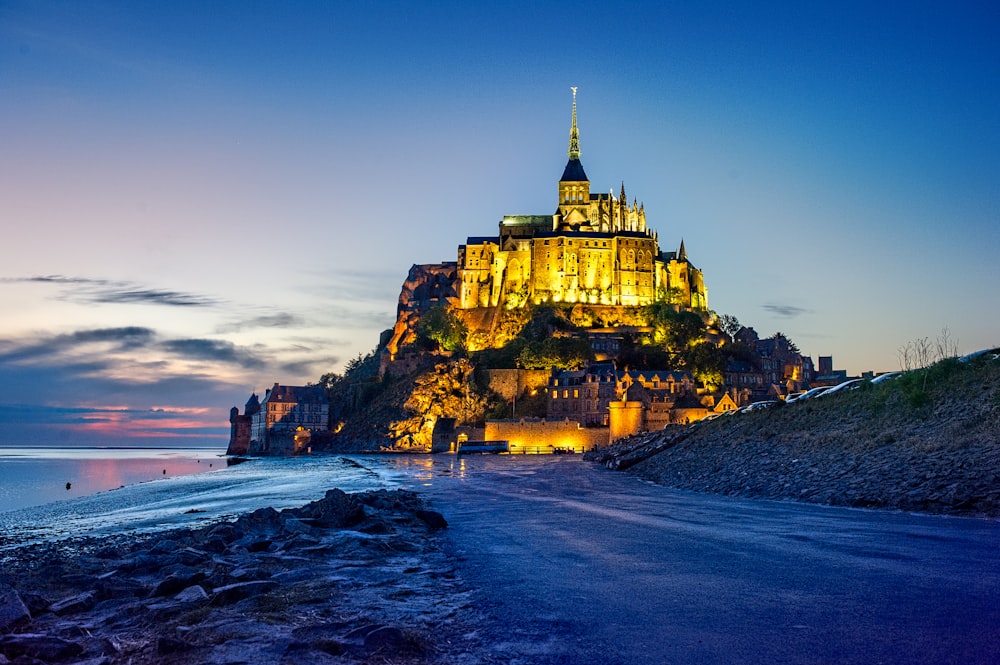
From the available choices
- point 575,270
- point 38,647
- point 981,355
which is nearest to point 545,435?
point 575,270

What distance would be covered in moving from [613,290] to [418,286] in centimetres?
3987

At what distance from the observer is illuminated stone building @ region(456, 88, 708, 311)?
431 feet

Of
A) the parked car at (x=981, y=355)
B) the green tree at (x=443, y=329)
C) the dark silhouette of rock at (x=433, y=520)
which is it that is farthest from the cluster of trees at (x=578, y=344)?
the dark silhouette of rock at (x=433, y=520)

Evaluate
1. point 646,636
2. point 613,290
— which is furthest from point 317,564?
point 613,290

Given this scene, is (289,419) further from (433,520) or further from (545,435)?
(433,520)

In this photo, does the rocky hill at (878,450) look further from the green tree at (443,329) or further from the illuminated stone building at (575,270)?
the illuminated stone building at (575,270)

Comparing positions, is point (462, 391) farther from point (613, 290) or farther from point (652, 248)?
point (652, 248)

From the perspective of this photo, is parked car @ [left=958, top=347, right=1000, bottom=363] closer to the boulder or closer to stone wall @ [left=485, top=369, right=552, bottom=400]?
the boulder

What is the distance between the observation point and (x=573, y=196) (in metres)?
148

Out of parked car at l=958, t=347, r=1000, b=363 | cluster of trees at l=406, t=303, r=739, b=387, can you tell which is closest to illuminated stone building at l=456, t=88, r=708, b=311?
cluster of trees at l=406, t=303, r=739, b=387

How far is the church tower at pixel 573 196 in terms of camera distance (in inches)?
5743

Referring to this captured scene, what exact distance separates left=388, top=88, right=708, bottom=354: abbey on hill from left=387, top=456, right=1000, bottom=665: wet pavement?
382 ft

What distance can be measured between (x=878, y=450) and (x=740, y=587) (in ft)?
47.4

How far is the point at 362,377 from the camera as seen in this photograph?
143 metres
